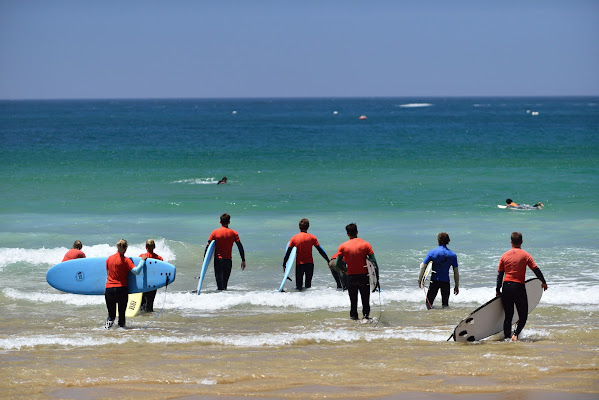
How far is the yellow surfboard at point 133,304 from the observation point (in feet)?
36.7

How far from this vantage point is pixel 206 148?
59.2 m

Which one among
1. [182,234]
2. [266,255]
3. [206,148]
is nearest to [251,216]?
[182,234]

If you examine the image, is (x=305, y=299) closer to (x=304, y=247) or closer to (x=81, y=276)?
(x=304, y=247)

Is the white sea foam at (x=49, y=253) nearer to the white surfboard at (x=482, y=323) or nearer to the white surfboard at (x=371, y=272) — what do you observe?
the white surfboard at (x=371, y=272)

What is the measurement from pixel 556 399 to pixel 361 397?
179 cm

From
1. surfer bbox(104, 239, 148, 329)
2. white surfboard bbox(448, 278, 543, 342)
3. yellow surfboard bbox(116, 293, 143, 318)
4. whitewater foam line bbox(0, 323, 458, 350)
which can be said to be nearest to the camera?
white surfboard bbox(448, 278, 543, 342)

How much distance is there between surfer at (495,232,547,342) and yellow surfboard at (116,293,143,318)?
5.22 meters

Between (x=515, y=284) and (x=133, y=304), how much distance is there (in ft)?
18.1

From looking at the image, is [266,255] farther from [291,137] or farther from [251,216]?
[291,137]

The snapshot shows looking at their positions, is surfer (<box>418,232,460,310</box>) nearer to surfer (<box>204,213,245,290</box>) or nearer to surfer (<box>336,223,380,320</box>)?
surfer (<box>336,223,380,320</box>)

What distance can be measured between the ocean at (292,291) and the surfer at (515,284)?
0.28 m

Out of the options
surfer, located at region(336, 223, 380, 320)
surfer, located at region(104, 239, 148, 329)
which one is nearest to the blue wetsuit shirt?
surfer, located at region(336, 223, 380, 320)

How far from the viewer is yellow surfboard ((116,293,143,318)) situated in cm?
1118

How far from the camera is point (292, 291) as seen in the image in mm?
12891
